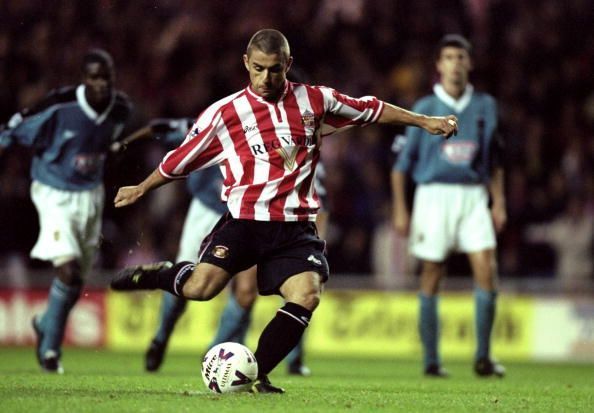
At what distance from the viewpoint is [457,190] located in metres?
10.5

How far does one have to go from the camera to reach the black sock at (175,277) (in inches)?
293

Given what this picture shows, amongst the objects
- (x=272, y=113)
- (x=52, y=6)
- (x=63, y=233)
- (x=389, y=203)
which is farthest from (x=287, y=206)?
(x=52, y=6)

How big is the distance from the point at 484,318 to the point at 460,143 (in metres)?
1.42

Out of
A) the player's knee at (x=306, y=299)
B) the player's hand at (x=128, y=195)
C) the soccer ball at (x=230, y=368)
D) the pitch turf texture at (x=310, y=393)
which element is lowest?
the pitch turf texture at (x=310, y=393)

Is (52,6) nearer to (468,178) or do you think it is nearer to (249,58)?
(468,178)

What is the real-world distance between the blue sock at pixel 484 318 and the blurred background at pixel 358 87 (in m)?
4.49

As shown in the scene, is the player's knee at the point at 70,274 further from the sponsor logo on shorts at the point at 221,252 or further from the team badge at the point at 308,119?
the team badge at the point at 308,119

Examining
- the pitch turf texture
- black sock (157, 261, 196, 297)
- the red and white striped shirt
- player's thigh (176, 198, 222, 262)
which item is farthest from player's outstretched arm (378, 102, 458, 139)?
player's thigh (176, 198, 222, 262)

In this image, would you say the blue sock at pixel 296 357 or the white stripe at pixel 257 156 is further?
the blue sock at pixel 296 357

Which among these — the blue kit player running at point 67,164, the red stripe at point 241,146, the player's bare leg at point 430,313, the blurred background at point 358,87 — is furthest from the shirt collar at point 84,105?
the blurred background at point 358,87

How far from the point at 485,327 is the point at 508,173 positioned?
5894 millimetres

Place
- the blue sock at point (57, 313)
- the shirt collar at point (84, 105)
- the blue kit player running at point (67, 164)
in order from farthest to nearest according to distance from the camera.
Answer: the shirt collar at point (84, 105) < the blue kit player running at point (67, 164) < the blue sock at point (57, 313)

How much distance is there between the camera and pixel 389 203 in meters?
15.8

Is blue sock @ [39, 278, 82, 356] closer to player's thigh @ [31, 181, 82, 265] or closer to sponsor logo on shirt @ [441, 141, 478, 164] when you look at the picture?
player's thigh @ [31, 181, 82, 265]
